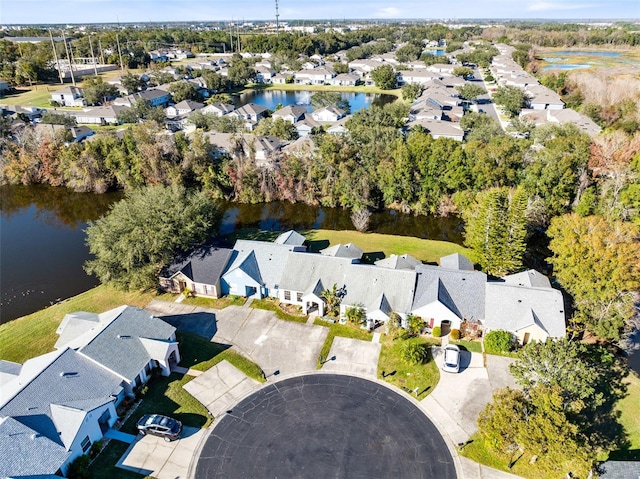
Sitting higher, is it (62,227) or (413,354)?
(413,354)

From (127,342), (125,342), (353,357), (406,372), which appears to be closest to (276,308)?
(353,357)

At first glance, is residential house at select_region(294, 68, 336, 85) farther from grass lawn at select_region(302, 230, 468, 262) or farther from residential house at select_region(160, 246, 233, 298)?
residential house at select_region(160, 246, 233, 298)

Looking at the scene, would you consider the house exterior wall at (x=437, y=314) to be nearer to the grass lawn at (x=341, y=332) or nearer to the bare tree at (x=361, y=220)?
the grass lawn at (x=341, y=332)

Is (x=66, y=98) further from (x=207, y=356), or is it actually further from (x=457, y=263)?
(x=457, y=263)

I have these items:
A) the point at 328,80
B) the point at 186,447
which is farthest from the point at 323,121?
the point at 186,447

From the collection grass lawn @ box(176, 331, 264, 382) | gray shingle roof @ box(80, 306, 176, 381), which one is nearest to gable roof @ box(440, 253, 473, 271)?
grass lawn @ box(176, 331, 264, 382)

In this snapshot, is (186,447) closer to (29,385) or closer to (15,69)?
(29,385)

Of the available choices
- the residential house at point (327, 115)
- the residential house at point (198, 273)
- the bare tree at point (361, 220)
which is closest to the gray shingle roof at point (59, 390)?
the residential house at point (198, 273)
